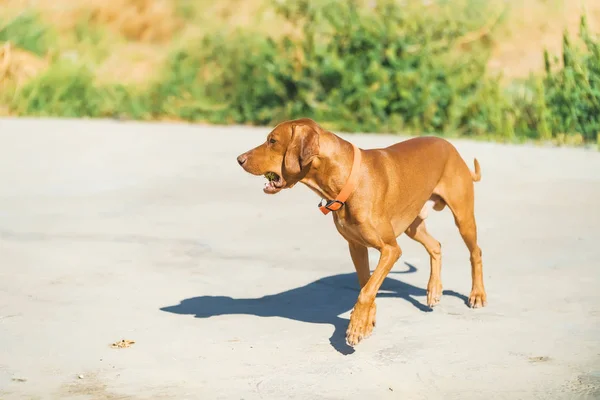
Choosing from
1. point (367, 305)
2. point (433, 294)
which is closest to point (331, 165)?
point (367, 305)

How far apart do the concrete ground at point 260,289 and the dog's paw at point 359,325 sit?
0.37ft

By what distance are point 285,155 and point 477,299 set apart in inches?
68.4

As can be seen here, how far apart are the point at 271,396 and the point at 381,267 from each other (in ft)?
4.28

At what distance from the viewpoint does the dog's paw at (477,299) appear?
711 centimetres

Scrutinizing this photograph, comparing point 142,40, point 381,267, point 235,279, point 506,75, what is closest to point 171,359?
point 381,267

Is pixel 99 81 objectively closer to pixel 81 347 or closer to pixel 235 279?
pixel 235 279

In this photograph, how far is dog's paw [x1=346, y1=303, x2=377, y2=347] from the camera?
240 inches

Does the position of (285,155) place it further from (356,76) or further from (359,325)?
(356,76)

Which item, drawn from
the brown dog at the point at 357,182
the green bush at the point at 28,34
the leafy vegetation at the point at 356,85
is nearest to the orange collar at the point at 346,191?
the brown dog at the point at 357,182

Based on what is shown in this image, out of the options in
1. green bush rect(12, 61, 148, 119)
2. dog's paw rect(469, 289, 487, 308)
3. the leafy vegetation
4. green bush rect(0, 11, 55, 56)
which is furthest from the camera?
green bush rect(0, 11, 55, 56)

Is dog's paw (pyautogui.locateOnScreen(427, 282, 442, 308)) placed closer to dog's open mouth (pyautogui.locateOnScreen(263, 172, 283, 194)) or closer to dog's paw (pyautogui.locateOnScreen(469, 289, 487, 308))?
dog's paw (pyautogui.locateOnScreen(469, 289, 487, 308))

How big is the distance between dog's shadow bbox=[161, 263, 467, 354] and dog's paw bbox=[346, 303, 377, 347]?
0.26m

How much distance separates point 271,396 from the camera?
5.40m

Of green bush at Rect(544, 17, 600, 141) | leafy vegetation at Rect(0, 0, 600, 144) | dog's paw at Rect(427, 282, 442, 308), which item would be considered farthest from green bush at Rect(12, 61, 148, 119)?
dog's paw at Rect(427, 282, 442, 308)
